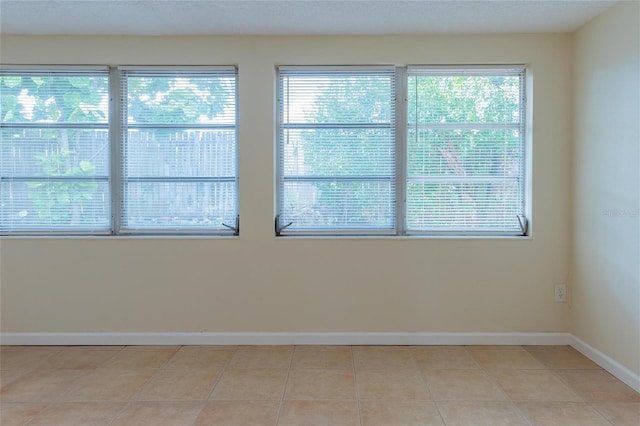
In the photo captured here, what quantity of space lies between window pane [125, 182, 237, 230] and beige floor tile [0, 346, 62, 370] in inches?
43.8

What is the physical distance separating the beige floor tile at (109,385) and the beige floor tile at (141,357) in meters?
0.10

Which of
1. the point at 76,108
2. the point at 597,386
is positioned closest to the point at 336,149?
the point at 76,108

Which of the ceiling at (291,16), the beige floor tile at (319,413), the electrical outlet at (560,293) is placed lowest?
the beige floor tile at (319,413)

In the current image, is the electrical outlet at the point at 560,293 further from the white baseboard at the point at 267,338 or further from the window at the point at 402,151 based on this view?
the window at the point at 402,151

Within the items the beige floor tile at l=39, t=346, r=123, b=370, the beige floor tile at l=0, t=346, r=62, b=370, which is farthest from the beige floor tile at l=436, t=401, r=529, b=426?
the beige floor tile at l=0, t=346, r=62, b=370

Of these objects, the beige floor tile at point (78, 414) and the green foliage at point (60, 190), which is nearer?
the beige floor tile at point (78, 414)

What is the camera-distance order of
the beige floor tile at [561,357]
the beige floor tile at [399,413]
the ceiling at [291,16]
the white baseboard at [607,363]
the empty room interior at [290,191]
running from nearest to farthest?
the beige floor tile at [399,413] < the white baseboard at [607,363] < the ceiling at [291,16] < the beige floor tile at [561,357] < the empty room interior at [290,191]

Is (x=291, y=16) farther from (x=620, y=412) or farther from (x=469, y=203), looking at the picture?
(x=620, y=412)

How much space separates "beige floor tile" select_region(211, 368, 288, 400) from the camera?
2.50m

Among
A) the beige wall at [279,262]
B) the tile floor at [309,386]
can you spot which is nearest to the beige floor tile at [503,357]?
the tile floor at [309,386]

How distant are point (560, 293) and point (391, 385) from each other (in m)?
1.66

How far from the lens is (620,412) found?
2.30m

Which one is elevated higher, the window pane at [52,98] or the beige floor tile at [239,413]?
the window pane at [52,98]

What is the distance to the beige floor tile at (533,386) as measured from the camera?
2471 mm
